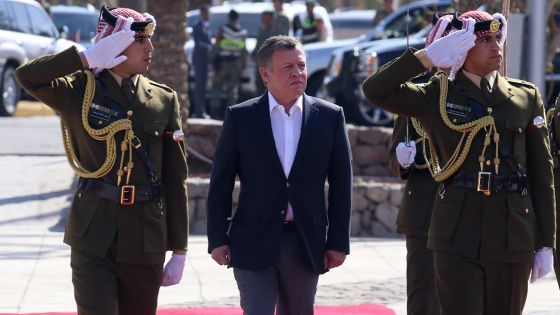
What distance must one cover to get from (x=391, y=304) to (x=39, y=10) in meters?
15.2

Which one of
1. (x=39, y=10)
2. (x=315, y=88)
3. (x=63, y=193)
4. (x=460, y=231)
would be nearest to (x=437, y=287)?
(x=460, y=231)

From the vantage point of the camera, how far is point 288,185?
21.1ft

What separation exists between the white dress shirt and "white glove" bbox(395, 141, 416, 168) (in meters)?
0.86

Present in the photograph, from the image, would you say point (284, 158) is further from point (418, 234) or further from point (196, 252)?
point (196, 252)

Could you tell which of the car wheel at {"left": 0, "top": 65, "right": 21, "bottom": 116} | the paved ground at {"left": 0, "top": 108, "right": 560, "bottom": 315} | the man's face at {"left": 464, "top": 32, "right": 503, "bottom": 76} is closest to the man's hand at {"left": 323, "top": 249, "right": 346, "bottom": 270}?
the man's face at {"left": 464, "top": 32, "right": 503, "bottom": 76}

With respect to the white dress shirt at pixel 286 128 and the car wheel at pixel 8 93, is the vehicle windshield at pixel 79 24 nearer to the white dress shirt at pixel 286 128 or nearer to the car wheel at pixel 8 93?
the car wheel at pixel 8 93

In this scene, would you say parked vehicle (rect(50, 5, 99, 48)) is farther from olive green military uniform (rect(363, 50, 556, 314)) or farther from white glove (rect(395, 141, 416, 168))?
olive green military uniform (rect(363, 50, 556, 314))

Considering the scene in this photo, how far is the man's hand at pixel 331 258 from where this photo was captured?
643cm

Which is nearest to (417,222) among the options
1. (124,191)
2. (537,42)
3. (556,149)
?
(556,149)

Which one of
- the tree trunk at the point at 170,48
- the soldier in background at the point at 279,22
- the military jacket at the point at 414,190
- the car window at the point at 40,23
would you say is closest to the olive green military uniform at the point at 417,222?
the military jacket at the point at 414,190

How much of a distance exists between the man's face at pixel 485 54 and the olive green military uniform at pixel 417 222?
1.01m

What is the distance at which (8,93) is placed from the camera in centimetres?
2194

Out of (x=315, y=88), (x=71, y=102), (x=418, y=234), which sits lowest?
(x=315, y=88)

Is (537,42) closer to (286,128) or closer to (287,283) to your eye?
(286,128)
